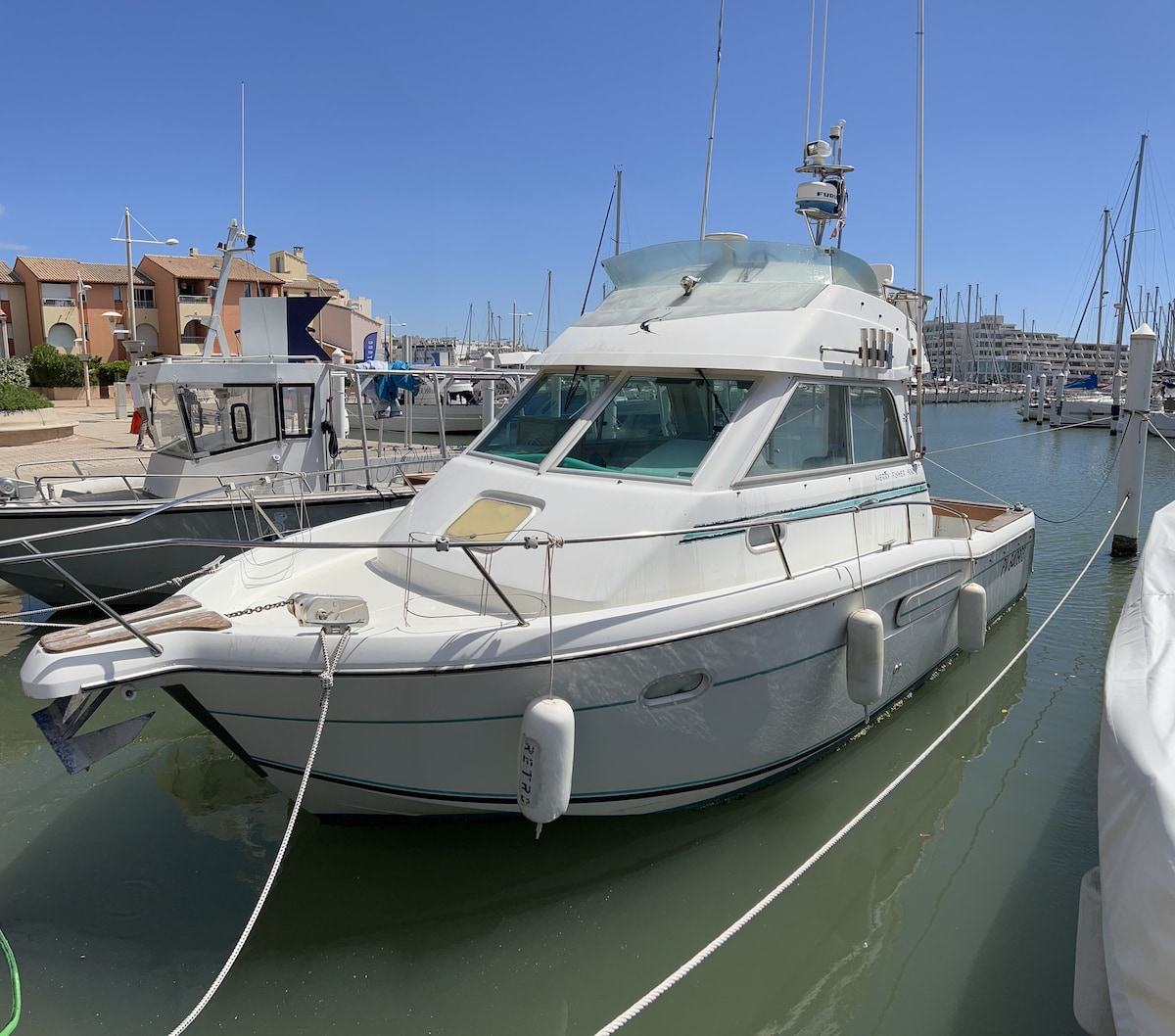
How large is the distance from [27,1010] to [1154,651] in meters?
4.76

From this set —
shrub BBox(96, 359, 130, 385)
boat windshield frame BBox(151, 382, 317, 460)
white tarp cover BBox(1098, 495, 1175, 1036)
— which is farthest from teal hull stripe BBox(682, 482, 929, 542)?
shrub BBox(96, 359, 130, 385)

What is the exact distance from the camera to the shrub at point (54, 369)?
33094mm

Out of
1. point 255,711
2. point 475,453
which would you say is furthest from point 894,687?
point 255,711

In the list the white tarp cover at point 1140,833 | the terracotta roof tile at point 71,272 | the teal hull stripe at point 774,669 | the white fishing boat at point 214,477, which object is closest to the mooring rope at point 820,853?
the teal hull stripe at point 774,669

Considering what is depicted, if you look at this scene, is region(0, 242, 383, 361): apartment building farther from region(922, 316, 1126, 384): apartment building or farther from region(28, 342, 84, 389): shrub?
region(922, 316, 1126, 384): apartment building

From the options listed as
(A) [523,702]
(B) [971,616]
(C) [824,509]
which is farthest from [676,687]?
(B) [971,616]

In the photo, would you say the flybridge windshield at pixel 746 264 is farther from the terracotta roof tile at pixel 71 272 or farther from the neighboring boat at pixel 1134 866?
the terracotta roof tile at pixel 71 272

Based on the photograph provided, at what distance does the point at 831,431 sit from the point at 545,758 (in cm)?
305

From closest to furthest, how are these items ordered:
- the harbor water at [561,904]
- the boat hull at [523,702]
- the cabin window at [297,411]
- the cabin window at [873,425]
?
1. the harbor water at [561,904]
2. the boat hull at [523,702]
3. the cabin window at [873,425]
4. the cabin window at [297,411]

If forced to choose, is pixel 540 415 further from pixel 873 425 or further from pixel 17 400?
pixel 17 400

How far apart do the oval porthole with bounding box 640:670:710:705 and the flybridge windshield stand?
3003 millimetres

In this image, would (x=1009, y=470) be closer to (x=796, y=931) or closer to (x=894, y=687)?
(x=894, y=687)

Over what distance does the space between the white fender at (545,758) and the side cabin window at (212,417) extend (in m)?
7.06

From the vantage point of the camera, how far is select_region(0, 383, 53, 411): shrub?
2433 centimetres
